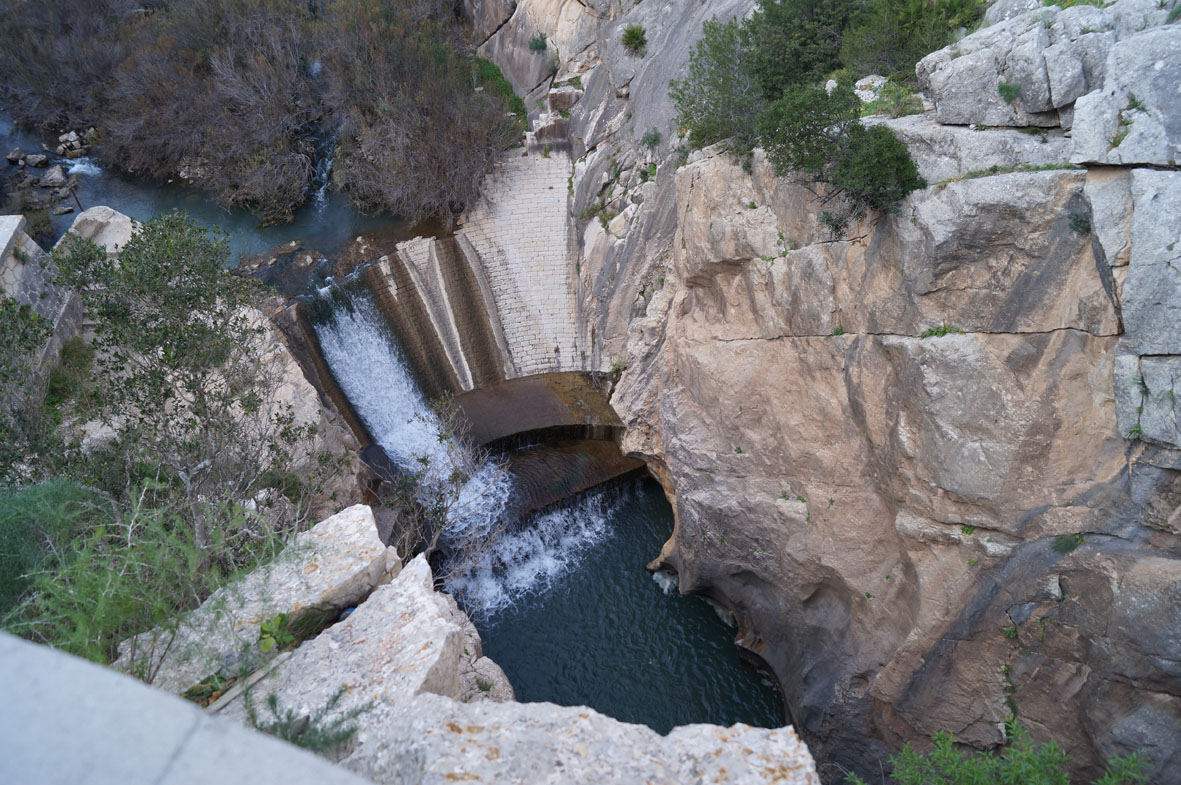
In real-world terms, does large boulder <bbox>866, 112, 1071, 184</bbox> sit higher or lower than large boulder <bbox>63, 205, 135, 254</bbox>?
lower

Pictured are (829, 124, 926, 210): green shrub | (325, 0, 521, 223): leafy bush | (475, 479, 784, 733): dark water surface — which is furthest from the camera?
(325, 0, 521, 223): leafy bush

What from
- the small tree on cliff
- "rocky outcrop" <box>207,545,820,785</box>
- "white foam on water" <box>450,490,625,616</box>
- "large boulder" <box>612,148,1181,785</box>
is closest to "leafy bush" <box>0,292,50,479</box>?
the small tree on cliff

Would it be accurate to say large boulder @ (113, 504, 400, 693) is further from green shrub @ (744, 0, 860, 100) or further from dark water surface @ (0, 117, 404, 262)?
dark water surface @ (0, 117, 404, 262)

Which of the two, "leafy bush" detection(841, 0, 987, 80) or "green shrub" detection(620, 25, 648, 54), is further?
"green shrub" detection(620, 25, 648, 54)

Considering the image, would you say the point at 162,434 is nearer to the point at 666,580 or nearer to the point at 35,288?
the point at 35,288

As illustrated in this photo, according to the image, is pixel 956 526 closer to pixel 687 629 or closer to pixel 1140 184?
pixel 1140 184

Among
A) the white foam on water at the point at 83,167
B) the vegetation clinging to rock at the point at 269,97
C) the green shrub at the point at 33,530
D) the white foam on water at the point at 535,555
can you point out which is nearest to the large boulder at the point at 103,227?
the vegetation clinging to rock at the point at 269,97

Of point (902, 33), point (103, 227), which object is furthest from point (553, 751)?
point (103, 227)

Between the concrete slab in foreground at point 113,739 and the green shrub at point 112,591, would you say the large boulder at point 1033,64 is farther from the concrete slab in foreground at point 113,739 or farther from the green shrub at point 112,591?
the green shrub at point 112,591
